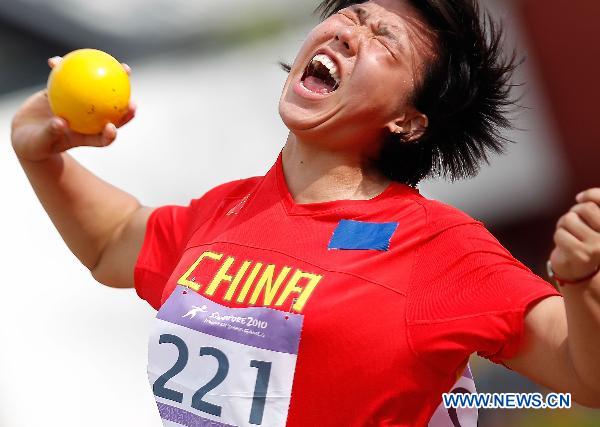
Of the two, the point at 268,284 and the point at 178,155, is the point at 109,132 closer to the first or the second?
the point at 268,284

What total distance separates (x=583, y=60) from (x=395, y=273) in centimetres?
272

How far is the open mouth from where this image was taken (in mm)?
2307

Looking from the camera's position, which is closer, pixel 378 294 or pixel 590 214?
pixel 590 214

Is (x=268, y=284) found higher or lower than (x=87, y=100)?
lower

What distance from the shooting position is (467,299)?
1938 mm

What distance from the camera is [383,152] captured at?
2.38 meters

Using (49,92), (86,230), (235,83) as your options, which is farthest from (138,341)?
(49,92)

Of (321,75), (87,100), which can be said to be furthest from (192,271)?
(321,75)

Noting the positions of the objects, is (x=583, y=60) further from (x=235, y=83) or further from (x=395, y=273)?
(x=395, y=273)

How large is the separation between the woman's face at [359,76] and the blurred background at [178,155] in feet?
6.15

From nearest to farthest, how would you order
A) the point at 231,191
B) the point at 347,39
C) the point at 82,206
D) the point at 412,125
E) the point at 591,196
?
the point at 591,196 < the point at 347,39 < the point at 412,125 < the point at 231,191 < the point at 82,206

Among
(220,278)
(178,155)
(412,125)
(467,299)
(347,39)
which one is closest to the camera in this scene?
(467,299)

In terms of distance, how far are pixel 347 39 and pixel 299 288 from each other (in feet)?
1.97

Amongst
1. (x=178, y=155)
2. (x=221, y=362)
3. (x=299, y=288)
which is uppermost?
(x=299, y=288)
